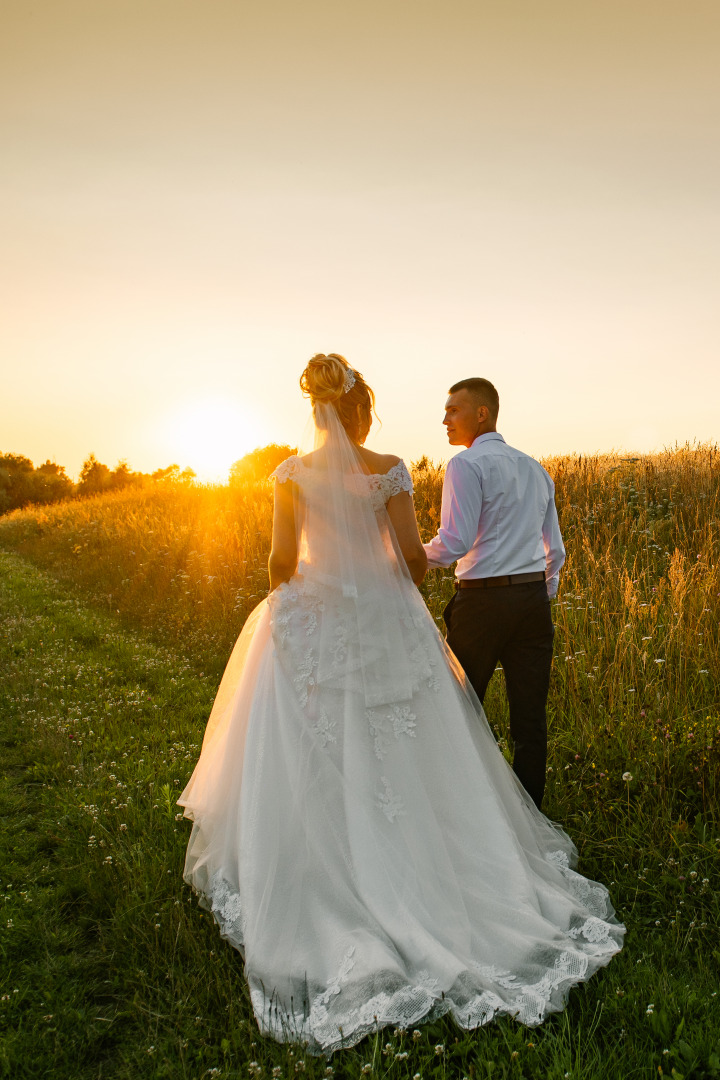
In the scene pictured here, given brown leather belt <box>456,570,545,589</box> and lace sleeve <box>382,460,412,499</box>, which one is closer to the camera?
lace sleeve <box>382,460,412,499</box>

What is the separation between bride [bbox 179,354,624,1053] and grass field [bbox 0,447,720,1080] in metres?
0.17

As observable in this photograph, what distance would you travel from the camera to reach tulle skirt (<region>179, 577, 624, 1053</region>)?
2.96m

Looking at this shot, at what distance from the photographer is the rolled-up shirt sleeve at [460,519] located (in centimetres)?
430

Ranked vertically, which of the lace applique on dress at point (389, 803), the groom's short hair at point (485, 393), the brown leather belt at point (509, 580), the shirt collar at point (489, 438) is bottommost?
the lace applique on dress at point (389, 803)

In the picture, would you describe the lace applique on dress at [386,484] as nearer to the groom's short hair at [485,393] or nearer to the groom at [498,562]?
the groom at [498,562]

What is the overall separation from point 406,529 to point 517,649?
1.20 m

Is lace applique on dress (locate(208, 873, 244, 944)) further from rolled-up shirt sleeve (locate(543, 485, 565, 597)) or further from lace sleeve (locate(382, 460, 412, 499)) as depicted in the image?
rolled-up shirt sleeve (locate(543, 485, 565, 597))

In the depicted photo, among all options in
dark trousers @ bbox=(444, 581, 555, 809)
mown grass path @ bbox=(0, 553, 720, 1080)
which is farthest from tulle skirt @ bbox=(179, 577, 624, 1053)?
dark trousers @ bbox=(444, 581, 555, 809)

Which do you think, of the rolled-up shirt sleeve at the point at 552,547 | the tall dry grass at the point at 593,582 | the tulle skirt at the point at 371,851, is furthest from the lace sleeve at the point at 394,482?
the tall dry grass at the point at 593,582

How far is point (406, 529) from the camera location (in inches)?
160

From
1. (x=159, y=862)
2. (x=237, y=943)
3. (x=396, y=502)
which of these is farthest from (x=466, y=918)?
(x=396, y=502)

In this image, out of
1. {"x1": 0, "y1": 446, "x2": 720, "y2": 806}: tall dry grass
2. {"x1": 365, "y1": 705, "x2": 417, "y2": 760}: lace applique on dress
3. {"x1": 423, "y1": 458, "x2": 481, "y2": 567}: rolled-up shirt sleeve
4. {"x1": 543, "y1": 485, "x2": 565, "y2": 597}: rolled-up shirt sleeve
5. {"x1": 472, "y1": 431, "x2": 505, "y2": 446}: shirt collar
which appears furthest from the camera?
{"x1": 0, "y1": 446, "x2": 720, "y2": 806}: tall dry grass

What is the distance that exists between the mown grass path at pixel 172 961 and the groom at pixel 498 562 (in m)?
0.82

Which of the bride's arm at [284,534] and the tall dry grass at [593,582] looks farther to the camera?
the tall dry grass at [593,582]
